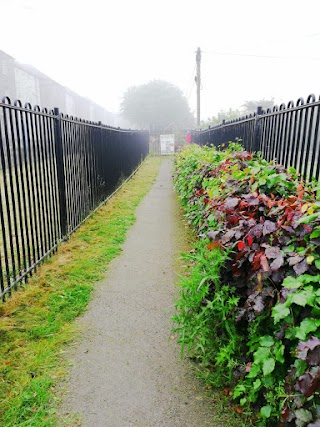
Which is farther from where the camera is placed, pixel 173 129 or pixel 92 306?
pixel 173 129

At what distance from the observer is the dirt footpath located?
6.05ft

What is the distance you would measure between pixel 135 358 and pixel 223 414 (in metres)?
0.73

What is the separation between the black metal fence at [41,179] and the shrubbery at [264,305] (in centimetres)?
159

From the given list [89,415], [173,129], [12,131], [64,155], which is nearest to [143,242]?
[64,155]

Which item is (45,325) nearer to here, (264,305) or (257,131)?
(264,305)

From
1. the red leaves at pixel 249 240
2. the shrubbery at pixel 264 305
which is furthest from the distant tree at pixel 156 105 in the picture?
the red leaves at pixel 249 240

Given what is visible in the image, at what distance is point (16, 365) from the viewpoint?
2213mm

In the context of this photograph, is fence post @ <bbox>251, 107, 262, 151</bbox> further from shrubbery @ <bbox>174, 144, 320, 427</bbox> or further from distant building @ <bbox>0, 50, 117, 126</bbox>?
distant building @ <bbox>0, 50, 117, 126</bbox>

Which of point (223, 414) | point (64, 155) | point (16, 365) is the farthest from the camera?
point (64, 155)

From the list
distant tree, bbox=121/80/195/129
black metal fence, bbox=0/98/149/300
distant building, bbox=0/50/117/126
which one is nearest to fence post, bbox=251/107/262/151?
black metal fence, bbox=0/98/149/300

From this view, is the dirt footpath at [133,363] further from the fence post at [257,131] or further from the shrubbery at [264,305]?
the fence post at [257,131]

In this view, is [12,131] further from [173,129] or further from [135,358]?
[173,129]

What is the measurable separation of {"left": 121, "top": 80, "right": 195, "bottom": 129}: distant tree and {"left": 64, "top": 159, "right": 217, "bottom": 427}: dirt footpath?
150 ft

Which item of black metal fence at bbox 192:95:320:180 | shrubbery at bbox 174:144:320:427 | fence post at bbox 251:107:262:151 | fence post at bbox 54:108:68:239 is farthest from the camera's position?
fence post at bbox 251:107:262:151
